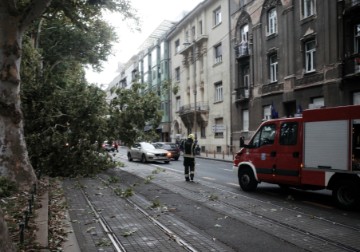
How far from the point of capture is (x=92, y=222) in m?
8.20

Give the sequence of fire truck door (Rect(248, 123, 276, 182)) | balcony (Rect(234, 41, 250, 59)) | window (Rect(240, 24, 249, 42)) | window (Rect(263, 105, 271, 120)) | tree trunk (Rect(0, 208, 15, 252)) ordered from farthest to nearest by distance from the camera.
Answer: window (Rect(240, 24, 249, 42)) → balcony (Rect(234, 41, 250, 59)) → window (Rect(263, 105, 271, 120)) → fire truck door (Rect(248, 123, 276, 182)) → tree trunk (Rect(0, 208, 15, 252))

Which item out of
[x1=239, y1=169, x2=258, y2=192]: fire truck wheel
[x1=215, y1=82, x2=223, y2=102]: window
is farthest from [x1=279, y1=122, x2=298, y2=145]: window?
[x1=215, y1=82, x2=223, y2=102]: window

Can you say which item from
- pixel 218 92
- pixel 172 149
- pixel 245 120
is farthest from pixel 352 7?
pixel 218 92

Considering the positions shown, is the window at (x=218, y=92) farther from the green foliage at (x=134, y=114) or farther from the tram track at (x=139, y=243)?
the tram track at (x=139, y=243)

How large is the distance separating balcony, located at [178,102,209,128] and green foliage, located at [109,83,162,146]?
68.1 ft

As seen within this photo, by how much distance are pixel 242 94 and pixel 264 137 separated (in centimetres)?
2287

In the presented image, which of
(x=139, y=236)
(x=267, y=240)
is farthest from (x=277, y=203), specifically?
(x=139, y=236)

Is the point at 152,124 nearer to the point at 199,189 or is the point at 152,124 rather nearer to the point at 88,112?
the point at 88,112

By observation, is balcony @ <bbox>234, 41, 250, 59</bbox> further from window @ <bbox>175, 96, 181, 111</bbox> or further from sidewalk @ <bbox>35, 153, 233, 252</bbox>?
sidewalk @ <bbox>35, 153, 233, 252</bbox>

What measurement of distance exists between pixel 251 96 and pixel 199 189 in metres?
21.4

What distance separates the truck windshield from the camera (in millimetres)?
11742

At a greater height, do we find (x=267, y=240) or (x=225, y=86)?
(x=225, y=86)

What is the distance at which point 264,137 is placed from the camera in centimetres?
1204

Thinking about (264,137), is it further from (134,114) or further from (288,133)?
(134,114)
